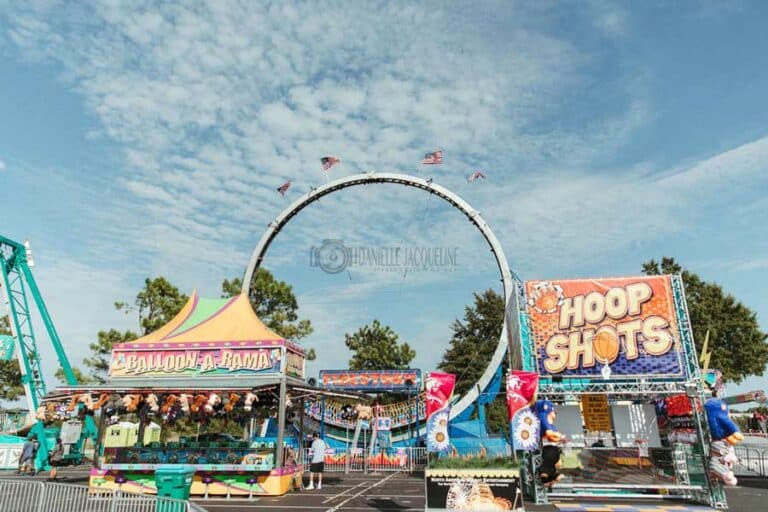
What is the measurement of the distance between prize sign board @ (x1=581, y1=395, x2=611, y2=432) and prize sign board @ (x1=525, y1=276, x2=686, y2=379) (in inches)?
117

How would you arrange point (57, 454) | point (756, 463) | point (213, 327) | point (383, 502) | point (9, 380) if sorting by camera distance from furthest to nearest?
point (9, 380) → point (57, 454) → point (756, 463) → point (213, 327) → point (383, 502)

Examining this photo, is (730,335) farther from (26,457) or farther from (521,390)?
(26,457)

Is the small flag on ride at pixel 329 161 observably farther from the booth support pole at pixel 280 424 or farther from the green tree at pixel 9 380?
the green tree at pixel 9 380

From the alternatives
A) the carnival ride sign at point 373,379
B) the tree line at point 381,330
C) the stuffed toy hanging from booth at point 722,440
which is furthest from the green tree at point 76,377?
the stuffed toy hanging from booth at point 722,440

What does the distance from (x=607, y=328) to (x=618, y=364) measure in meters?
1.06

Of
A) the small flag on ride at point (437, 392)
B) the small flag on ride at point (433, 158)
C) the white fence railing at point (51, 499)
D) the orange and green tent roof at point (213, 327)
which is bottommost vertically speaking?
the white fence railing at point (51, 499)

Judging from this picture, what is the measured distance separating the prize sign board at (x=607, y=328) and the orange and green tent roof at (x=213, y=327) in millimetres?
8181

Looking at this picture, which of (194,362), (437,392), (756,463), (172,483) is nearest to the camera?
(172,483)

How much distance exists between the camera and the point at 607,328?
48.4 ft

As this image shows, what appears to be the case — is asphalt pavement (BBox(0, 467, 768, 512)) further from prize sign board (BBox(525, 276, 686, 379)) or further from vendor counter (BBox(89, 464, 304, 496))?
prize sign board (BBox(525, 276, 686, 379))

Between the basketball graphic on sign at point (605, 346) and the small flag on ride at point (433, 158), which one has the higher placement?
the small flag on ride at point (433, 158)

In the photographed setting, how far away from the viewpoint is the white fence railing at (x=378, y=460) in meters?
22.3

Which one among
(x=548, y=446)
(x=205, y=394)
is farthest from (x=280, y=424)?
(x=548, y=446)

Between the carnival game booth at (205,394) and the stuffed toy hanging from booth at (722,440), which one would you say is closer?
the stuffed toy hanging from booth at (722,440)
